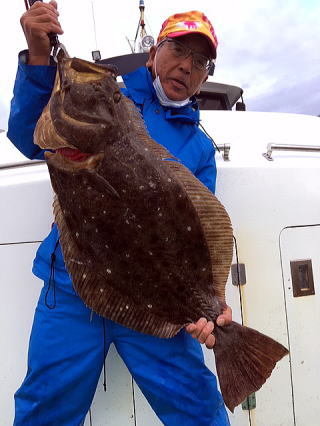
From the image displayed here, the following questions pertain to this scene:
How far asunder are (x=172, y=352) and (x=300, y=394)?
1090 millimetres

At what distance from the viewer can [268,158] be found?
281 centimetres

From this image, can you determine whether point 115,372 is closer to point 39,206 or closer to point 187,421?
point 187,421

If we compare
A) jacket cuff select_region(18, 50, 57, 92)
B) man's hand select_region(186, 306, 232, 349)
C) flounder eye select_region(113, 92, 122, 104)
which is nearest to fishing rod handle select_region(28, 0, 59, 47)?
jacket cuff select_region(18, 50, 57, 92)

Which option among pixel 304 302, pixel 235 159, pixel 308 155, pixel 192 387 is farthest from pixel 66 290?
pixel 308 155

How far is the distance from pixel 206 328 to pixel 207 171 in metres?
0.91

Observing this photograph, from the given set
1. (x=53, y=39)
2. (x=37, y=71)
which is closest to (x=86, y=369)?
(x=37, y=71)

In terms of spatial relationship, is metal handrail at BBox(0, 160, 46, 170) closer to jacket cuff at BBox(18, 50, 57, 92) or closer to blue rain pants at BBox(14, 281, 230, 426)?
jacket cuff at BBox(18, 50, 57, 92)

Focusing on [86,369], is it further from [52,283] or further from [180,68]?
[180,68]

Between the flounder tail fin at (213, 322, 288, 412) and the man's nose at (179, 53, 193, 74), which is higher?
the man's nose at (179, 53, 193, 74)

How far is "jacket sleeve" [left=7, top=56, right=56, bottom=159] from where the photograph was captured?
197 cm

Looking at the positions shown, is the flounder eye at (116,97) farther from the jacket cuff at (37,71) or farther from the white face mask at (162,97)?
the white face mask at (162,97)

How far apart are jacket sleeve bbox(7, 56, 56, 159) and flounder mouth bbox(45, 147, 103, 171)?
1.37 feet

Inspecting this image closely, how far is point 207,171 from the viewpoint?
236cm

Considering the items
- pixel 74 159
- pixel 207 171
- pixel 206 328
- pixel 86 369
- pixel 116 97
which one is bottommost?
pixel 86 369
